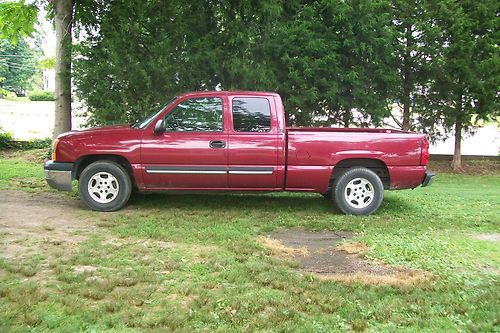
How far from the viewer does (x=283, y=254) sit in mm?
5242

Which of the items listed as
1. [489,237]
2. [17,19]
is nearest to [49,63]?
[17,19]

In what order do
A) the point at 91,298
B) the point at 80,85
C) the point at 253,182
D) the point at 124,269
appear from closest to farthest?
1. the point at 91,298
2. the point at 124,269
3. the point at 253,182
4. the point at 80,85

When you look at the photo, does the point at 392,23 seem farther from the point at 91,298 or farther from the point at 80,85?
the point at 91,298

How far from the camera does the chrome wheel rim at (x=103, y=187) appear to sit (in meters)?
7.10

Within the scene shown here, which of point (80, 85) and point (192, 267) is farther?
point (80, 85)

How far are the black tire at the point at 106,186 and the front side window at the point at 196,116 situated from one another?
3.21 feet

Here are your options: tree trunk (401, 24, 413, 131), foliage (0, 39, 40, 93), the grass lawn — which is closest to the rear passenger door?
the grass lawn

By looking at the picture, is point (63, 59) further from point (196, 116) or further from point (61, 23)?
point (196, 116)

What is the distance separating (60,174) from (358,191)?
14.5ft

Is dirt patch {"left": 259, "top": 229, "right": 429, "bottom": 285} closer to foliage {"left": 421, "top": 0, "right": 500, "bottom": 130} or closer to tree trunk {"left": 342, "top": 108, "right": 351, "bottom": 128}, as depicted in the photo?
tree trunk {"left": 342, "top": 108, "right": 351, "bottom": 128}

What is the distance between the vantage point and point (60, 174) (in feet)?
23.0

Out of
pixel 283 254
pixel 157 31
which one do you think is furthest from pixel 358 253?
pixel 157 31

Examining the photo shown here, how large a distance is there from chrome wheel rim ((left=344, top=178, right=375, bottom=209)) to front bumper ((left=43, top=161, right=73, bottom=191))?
13.4 feet

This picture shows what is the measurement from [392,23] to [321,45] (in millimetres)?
2443
